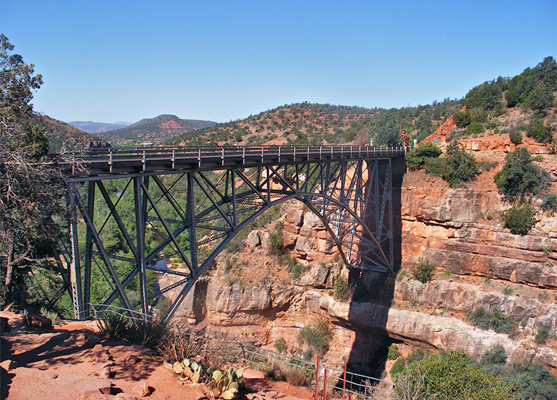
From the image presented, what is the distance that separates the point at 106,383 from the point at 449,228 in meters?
22.6

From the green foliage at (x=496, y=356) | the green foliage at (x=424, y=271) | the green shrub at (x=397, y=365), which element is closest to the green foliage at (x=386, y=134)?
the green foliage at (x=424, y=271)

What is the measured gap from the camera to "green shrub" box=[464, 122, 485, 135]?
95.6ft

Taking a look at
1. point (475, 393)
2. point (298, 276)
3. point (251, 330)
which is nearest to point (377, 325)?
point (298, 276)

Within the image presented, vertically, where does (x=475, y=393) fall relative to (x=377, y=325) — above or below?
above

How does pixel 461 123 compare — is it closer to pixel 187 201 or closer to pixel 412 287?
pixel 412 287

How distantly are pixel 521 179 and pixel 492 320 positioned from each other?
792 centimetres

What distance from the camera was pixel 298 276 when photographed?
2941cm

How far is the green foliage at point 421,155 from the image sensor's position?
28094 millimetres

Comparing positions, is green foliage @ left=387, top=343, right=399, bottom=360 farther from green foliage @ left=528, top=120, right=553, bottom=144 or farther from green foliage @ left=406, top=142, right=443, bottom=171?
green foliage @ left=528, top=120, right=553, bottom=144

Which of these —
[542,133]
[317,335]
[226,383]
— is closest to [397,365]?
[317,335]

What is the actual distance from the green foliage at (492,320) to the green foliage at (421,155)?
992cm

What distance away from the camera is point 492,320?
22.2m

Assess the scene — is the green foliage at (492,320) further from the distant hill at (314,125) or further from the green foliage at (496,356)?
the distant hill at (314,125)

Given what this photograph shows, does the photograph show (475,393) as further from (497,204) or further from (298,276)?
(298,276)
